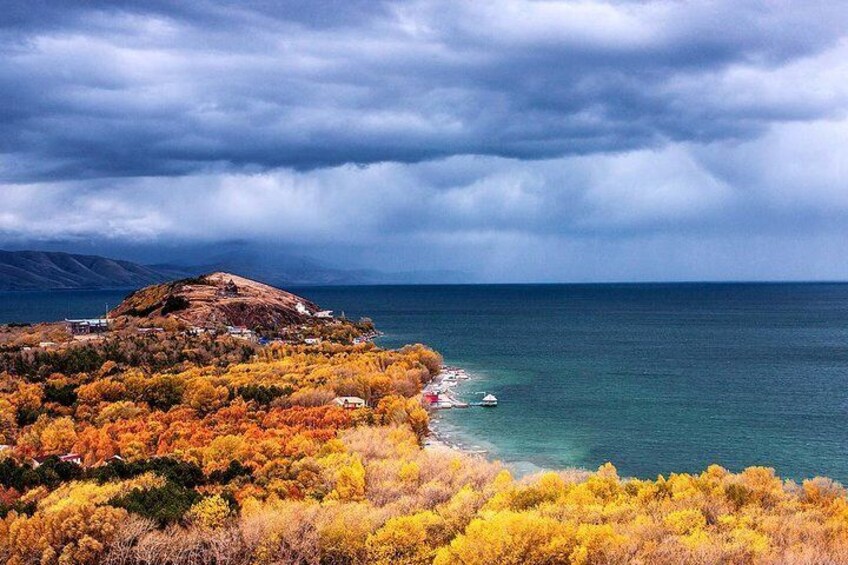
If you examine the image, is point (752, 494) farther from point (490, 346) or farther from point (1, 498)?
point (490, 346)

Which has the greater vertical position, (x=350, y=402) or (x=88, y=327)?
(x=350, y=402)

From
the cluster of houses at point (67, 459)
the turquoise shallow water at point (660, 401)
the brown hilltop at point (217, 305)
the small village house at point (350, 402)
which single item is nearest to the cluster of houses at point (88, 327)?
the brown hilltop at point (217, 305)

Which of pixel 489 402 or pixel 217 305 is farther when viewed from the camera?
pixel 217 305

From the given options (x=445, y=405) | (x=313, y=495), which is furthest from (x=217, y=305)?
(x=313, y=495)

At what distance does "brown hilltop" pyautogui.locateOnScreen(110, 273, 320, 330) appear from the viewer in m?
149

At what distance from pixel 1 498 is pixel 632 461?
45157 millimetres

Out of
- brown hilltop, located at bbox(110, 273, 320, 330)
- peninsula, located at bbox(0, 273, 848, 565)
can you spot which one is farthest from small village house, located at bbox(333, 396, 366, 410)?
brown hilltop, located at bbox(110, 273, 320, 330)

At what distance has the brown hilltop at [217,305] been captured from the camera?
149 m

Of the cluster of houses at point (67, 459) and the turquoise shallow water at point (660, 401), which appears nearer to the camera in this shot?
the cluster of houses at point (67, 459)

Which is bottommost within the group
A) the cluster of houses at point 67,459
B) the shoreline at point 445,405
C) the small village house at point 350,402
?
→ the shoreline at point 445,405

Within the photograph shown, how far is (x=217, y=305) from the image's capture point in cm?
15500

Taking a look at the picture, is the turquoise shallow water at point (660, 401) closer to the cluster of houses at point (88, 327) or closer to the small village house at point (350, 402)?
the small village house at point (350, 402)

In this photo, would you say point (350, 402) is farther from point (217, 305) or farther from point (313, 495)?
point (217, 305)

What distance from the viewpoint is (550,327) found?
19225 centimetres
